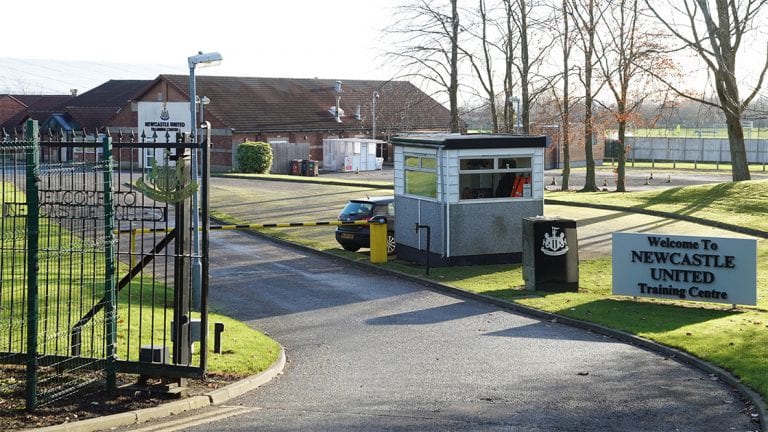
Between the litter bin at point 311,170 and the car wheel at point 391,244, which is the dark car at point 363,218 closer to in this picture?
the car wheel at point 391,244

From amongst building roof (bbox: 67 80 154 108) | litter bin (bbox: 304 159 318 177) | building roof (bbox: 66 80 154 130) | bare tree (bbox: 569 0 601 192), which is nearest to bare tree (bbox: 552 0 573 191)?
bare tree (bbox: 569 0 601 192)

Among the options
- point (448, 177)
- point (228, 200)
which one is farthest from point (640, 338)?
point (228, 200)

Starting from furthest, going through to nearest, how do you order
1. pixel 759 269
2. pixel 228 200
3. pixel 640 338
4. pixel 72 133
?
pixel 228 200, pixel 759 269, pixel 640 338, pixel 72 133

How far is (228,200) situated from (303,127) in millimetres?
31198

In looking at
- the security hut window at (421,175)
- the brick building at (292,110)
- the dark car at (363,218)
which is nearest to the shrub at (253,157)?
the brick building at (292,110)

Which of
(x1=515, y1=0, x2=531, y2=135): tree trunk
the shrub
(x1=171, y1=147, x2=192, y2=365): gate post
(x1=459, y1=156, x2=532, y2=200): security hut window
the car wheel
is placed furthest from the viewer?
the shrub

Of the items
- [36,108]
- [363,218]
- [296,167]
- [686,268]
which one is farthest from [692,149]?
[686,268]

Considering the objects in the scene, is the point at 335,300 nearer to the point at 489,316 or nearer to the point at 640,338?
the point at 489,316

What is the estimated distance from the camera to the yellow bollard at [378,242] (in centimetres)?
2373

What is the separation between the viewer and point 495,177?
77.8 feet

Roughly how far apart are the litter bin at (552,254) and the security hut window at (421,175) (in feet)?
13.1

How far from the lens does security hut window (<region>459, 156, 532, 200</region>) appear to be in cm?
2295

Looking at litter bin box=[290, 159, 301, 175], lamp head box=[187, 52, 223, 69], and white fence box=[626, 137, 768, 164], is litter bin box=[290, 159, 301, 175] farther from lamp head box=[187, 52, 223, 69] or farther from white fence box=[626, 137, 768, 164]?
lamp head box=[187, 52, 223, 69]

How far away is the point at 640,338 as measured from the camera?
592 inches
